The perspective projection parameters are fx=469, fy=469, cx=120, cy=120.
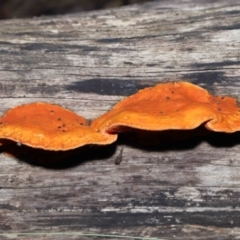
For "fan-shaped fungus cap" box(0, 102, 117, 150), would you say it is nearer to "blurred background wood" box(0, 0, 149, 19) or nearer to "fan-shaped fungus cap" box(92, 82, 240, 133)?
"fan-shaped fungus cap" box(92, 82, 240, 133)

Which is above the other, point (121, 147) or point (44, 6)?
point (44, 6)

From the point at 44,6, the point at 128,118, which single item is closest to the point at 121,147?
the point at 128,118

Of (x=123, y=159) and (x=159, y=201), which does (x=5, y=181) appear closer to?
(x=123, y=159)

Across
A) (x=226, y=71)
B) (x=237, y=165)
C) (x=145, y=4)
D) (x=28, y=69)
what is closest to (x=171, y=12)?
(x=145, y=4)

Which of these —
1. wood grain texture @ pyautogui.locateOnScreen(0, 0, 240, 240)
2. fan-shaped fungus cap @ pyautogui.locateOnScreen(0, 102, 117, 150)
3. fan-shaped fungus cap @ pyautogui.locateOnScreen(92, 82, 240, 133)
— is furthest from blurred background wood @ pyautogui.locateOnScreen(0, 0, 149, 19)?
fan-shaped fungus cap @ pyautogui.locateOnScreen(92, 82, 240, 133)

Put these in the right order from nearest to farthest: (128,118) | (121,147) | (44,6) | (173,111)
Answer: (128,118)
(173,111)
(121,147)
(44,6)

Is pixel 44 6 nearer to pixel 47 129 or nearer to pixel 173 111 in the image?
pixel 47 129

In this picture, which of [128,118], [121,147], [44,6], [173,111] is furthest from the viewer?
[44,6]

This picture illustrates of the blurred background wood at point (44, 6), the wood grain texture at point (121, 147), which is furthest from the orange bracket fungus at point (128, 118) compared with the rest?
the blurred background wood at point (44, 6)
